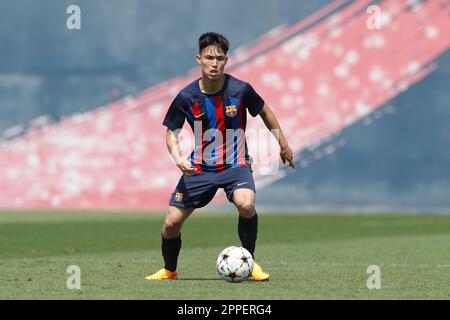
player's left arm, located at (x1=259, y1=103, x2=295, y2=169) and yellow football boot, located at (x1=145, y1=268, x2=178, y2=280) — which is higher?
player's left arm, located at (x1=259, y1=103, x2=295, y2=169)

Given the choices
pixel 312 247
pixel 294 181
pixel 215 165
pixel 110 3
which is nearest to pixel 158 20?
pixel 110 3

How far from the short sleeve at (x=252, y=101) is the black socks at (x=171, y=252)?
1.16 meters

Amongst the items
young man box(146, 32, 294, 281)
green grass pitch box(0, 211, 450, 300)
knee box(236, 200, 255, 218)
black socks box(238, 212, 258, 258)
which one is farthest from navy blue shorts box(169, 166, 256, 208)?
green grass pitch box(0, 211, 450, 300)

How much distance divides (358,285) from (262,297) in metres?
1.26

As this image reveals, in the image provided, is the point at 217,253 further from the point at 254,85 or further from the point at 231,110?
the point at 254,85

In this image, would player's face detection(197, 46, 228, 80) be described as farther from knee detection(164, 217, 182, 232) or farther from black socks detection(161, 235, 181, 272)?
black socks detection(161, 235, 181, 272)

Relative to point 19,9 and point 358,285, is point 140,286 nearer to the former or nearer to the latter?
point 358,285

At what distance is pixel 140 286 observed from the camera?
23.3ft

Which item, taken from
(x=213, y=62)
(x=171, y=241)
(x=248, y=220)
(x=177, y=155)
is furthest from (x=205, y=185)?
(x=213, y=62)

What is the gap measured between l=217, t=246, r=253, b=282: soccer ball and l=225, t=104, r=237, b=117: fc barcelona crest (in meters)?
1.07

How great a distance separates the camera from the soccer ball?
7.40 m

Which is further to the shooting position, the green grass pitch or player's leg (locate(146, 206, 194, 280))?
player's leg (locate(146, 206, 194, 280))

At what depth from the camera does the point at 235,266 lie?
24.3 feet

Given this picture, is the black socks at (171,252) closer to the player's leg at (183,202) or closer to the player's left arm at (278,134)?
the player's leg at (183,202)
